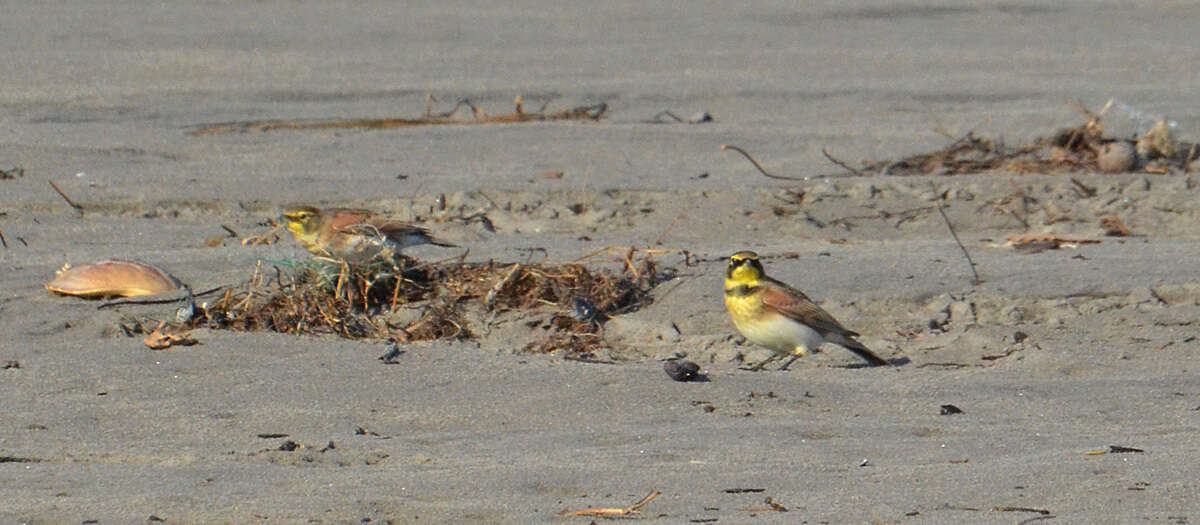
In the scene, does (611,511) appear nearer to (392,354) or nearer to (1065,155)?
(392,354)

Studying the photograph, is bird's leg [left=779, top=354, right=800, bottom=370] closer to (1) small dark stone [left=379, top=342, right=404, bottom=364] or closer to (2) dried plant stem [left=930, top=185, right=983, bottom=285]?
(2) dried plant stem [left=930, top=185, right=983, bottom=285]

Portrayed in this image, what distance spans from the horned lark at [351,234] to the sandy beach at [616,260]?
0.26 metres

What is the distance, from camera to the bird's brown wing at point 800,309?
6.80 metres

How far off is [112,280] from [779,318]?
278 cm

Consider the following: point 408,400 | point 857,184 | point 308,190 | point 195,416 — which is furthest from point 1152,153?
point 195,416

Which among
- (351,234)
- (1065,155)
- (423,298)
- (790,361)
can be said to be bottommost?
(790,361)

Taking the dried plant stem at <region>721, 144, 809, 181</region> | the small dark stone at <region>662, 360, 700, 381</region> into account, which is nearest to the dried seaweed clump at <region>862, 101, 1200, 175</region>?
the dried plant stem at <region>721, 144, 809, 181</region>

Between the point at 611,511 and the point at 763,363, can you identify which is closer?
the point at 611,511

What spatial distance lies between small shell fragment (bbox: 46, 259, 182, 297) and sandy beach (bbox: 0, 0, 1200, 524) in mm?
110

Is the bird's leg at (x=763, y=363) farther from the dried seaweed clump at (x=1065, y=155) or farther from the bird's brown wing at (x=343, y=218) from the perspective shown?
the dried seaweed clump at (x=1065, y=155)

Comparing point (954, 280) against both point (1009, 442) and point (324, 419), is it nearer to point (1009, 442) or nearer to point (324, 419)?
point (1009, 442)

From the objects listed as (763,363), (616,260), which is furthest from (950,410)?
(616,260)

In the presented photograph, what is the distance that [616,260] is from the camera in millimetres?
7848

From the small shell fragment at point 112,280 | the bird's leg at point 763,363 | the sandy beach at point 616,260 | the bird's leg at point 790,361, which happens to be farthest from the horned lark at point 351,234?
the bird's leg at point 790,361
